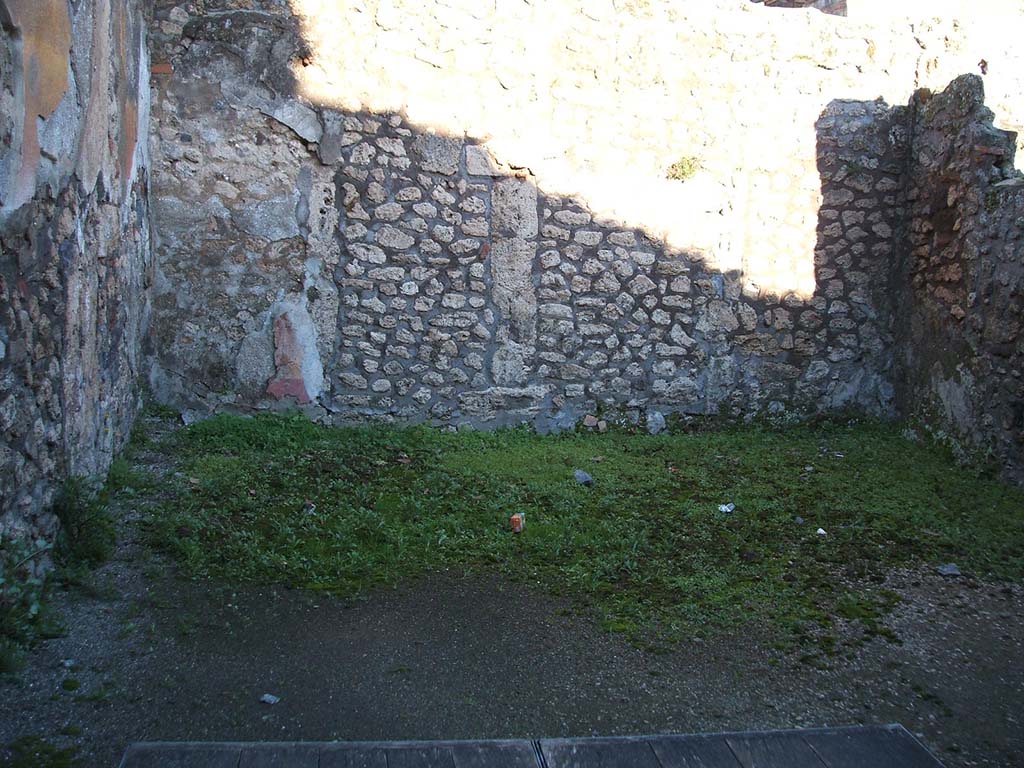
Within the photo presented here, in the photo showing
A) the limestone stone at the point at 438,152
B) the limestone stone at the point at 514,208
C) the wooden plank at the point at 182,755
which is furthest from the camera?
the limestone stone at the point at 514,208

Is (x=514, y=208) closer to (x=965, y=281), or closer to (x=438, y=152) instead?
(x=438, y=152)

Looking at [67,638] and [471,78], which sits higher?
[471,78]

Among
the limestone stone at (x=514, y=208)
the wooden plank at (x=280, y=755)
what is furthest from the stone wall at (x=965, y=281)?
the wooden plank at (x=280, y=755)

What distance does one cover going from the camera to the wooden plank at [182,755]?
1.53m

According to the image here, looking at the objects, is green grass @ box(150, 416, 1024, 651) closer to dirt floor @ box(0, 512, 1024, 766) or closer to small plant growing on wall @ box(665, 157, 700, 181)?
dirt floor @ box(0, 512, 1024, 766)

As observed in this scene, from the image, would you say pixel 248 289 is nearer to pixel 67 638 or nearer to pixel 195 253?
pixel 195 253

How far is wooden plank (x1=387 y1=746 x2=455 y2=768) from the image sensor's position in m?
1.59

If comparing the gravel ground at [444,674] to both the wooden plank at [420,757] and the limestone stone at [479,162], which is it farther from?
the limestone stone at [479,162]

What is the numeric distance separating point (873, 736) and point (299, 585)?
6.90ft

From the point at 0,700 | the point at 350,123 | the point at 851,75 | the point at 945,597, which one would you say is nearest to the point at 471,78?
the point at 350,123

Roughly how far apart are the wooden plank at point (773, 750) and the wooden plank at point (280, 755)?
85cm

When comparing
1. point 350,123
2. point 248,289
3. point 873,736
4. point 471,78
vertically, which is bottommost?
point 873,736

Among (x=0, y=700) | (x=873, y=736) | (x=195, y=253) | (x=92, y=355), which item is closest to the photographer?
(x=873, y=736)

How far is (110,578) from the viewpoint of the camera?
9.96ft
